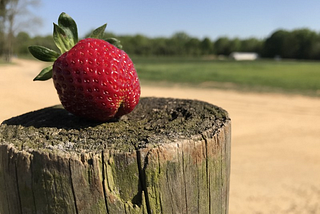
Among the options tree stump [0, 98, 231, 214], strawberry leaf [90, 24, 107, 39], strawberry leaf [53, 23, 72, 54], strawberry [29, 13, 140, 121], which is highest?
strawberry leaf [90, 24, 107, 39]

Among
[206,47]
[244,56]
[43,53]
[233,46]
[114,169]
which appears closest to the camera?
[114,169]

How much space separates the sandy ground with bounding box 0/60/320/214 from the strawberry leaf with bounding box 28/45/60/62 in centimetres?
260

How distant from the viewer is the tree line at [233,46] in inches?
2579

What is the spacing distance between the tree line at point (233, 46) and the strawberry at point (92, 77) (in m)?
62.1

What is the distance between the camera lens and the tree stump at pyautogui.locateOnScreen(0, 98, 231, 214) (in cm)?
106

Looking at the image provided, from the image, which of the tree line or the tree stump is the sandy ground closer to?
the tree stump

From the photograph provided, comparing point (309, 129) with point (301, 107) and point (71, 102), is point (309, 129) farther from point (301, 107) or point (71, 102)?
point (71, 102)

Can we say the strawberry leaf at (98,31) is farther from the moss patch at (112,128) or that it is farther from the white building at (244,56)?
the white building at (244,56)

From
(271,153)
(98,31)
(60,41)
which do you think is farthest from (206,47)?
(60,41)

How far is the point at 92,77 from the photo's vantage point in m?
1.34

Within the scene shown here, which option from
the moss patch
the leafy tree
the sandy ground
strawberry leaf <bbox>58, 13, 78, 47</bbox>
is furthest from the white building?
strawberry leaf <bbox>58, 13, 78, 47</bbox>

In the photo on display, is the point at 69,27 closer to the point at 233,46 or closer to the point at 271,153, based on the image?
the point at 271,153

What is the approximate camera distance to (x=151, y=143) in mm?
1131

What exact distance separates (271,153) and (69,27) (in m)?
4.35
